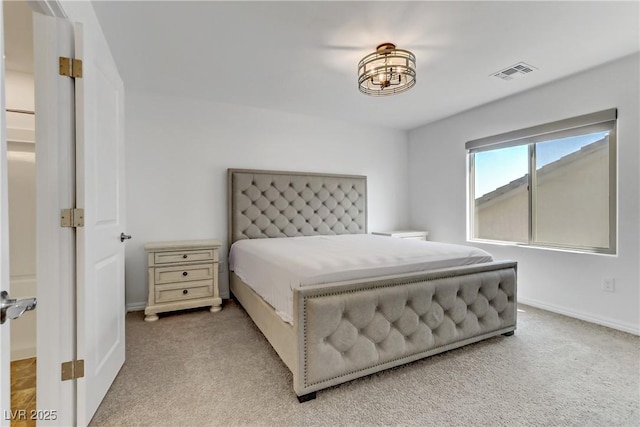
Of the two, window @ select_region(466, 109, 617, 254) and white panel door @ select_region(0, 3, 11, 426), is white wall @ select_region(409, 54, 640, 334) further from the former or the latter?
white panel door @ select_region(0, 3, 11, 426)

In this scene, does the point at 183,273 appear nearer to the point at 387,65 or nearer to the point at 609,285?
the point at 387,65

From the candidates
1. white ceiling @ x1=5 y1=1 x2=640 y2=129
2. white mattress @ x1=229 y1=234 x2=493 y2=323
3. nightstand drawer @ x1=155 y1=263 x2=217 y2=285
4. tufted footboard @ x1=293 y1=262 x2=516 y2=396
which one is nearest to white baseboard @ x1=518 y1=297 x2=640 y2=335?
tufted footboard @ x1=293 y1=262 x2=516 y2=396

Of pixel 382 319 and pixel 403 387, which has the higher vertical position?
pixel 382 319

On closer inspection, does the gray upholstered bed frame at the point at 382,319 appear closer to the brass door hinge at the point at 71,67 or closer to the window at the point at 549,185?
the window at the point at 549,185

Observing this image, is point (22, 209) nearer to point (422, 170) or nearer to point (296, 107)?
point (296, 107)

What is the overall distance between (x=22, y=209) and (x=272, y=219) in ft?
7.31

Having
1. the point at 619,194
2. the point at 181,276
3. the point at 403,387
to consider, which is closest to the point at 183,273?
the point at 181,276

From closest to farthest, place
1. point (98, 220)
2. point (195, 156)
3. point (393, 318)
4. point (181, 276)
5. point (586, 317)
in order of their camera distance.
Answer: point (98, 220), point (393, 318), point (586, 317), point (181, 276), point (195, 156)

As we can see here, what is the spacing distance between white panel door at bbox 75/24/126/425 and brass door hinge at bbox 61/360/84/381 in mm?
19

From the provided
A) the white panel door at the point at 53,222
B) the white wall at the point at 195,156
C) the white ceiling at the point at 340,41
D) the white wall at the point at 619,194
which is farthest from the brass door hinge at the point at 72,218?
the white wall at the point at 619,194

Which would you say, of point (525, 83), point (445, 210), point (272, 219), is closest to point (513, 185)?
point (445, 210)

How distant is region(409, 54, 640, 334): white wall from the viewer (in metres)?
2.48

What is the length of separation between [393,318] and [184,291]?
2.16 meters

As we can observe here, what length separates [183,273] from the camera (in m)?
2.90
